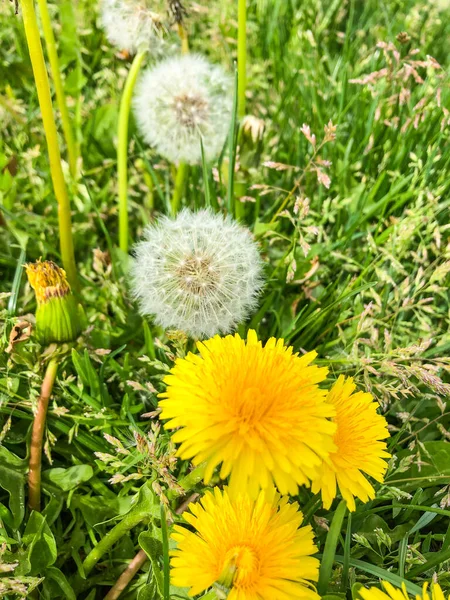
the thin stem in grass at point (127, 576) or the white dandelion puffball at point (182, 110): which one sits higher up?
the white dandelion puffball at point (182, 110)

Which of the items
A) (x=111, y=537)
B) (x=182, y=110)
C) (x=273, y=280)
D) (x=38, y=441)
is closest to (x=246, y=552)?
(x=111, y=537)

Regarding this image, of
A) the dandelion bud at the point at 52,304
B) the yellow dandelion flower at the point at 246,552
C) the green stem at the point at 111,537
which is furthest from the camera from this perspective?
the dandelion bud at the point at 52,304

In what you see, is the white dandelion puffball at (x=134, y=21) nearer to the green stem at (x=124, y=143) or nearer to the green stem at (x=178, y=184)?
the green stem at (x=124, y=143)

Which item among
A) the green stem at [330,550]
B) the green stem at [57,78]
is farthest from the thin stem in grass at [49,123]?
the green stem at [330,550]

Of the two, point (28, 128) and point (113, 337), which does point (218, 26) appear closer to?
point (28, 128)

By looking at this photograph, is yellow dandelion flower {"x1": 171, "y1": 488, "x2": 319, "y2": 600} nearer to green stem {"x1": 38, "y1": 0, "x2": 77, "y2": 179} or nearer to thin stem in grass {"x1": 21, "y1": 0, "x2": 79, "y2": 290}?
thin stem in grass {"x1": 21, "y1": 0, "x2": 79, "y2": 290}

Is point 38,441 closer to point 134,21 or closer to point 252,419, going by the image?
point 252,419
